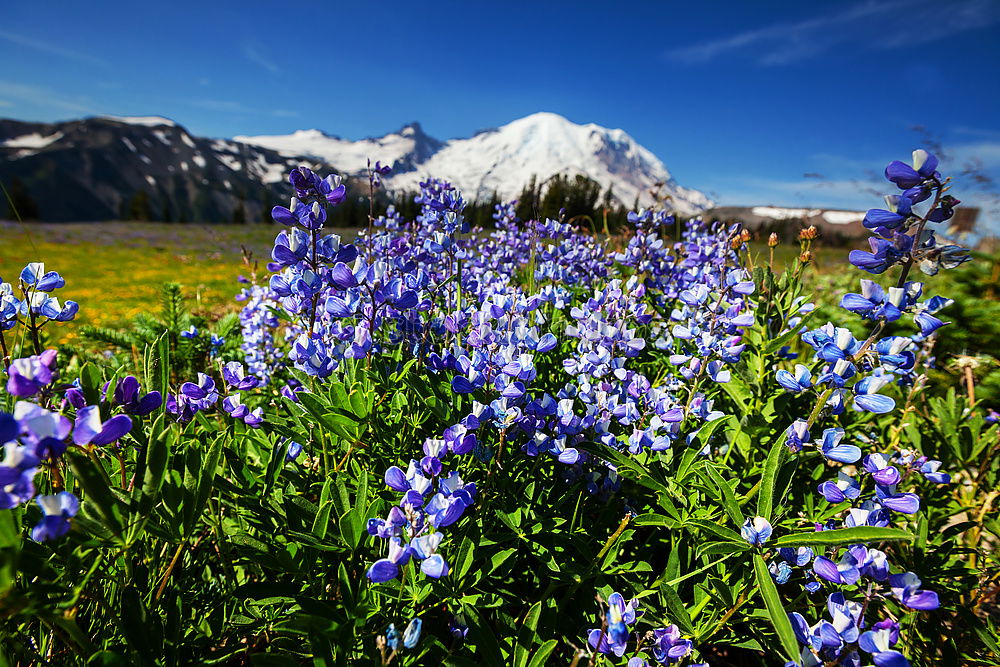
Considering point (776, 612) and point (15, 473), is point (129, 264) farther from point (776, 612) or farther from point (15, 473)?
point (776, 612)

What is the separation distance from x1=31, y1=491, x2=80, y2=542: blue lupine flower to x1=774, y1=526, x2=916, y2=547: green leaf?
1.52m

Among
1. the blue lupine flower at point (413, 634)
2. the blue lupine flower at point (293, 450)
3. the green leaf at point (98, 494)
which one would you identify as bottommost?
the blue lupine flower at point (413, 634)

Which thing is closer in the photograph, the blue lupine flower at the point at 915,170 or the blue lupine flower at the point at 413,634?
the blue lupine flower at the point at 413,634

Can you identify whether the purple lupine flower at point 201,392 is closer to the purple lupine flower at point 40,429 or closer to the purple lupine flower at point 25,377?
the purple lupine flower at point 25,377

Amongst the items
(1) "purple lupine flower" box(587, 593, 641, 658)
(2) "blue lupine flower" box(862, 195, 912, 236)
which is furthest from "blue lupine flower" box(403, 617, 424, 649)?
(2) "blue lupine flower" box(862, 195, 912, 236)

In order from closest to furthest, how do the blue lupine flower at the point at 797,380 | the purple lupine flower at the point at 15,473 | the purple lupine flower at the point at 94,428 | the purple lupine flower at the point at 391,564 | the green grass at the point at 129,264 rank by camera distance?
the purple lupine flower at the point at 15,473 < the purple lupine flower at the point at 94,428 < the purple lupine flower at the point at 391,564 < the blue lupine flower at the point at 797,380 < the green grass at the point at 129,264

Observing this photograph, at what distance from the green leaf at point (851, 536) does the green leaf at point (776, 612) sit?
0.08 metres

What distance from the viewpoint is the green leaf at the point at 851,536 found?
40.5 inches

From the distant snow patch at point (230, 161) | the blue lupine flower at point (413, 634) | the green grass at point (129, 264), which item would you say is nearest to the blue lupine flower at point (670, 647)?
the blue lupine flower at point (413, 634)

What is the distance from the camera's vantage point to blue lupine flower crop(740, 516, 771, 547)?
48.3 inches

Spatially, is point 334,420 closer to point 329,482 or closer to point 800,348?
point 329,482

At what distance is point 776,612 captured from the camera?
113 centimetres

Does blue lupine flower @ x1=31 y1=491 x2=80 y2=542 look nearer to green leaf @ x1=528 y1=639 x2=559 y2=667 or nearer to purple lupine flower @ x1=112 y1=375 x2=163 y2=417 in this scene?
purple lupine flower @ x1=112 y1=375 x2=163 y2=417

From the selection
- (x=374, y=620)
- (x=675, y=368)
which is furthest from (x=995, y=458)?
(x=374, y=620)
